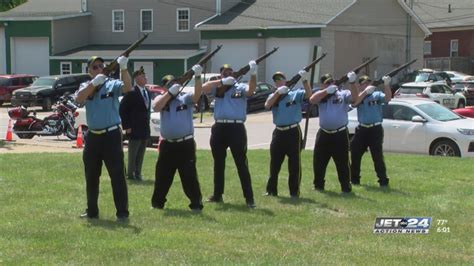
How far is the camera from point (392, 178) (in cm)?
1243

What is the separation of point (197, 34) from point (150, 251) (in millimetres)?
39738

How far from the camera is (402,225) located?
8297 millimetres

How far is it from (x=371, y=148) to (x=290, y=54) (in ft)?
101

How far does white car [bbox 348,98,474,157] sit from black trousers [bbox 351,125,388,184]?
15.0 ft

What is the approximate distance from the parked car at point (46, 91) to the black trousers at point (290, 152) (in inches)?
1122

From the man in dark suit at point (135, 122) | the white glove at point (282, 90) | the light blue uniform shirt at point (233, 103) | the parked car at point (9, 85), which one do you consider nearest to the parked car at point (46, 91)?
the parked car at point (9, 85)

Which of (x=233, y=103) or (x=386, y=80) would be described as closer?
(x=233, y=103)

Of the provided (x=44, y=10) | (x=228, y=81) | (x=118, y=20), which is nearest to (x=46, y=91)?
(x=118, y=20)

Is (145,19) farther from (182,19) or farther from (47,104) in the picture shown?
(47,104)

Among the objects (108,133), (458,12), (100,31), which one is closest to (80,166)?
(108,133)

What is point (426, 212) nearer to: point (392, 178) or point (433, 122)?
point (392, 178)

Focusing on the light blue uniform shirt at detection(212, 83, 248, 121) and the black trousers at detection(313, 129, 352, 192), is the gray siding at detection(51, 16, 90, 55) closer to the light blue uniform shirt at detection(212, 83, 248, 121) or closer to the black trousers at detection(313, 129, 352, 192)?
the black trousers at detection(313, 129, 352, 192)

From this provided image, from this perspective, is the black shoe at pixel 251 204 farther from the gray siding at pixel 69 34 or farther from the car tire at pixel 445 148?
the gray siding at pixel 69 34

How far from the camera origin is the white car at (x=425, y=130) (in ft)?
52.6
